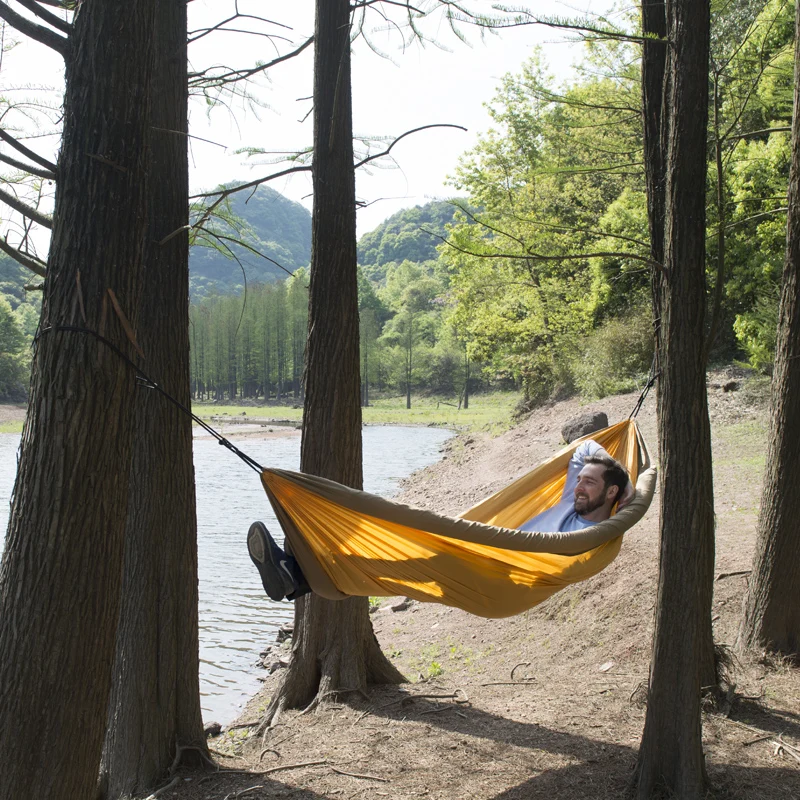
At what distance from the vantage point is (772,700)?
138 inches

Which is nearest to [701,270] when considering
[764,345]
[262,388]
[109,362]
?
[109,362]

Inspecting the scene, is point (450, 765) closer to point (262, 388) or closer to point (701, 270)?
point (701, 270)

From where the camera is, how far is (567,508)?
393cm

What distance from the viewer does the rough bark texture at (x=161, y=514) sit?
3.44m

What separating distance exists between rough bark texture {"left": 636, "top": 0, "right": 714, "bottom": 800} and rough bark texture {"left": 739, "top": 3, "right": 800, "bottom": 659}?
1242 millimetres

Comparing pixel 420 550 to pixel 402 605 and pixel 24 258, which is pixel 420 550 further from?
pixel 402 605

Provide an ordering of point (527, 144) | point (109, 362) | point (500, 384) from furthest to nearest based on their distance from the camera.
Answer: point (500, 384) → point (527, 144) → point (109, 362)

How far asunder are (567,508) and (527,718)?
3.34 ft

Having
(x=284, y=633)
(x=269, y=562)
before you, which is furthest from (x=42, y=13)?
(x=284, y=633)

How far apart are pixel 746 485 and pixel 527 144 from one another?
11.7 m

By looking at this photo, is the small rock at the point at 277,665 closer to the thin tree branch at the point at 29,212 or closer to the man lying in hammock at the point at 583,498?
the man lying in hammock at the point at 583,498

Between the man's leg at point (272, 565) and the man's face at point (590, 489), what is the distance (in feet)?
4.92

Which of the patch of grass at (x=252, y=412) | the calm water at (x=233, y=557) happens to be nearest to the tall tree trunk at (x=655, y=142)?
the calm water at (x=233, y=557)

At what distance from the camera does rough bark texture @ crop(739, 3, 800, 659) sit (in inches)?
148
